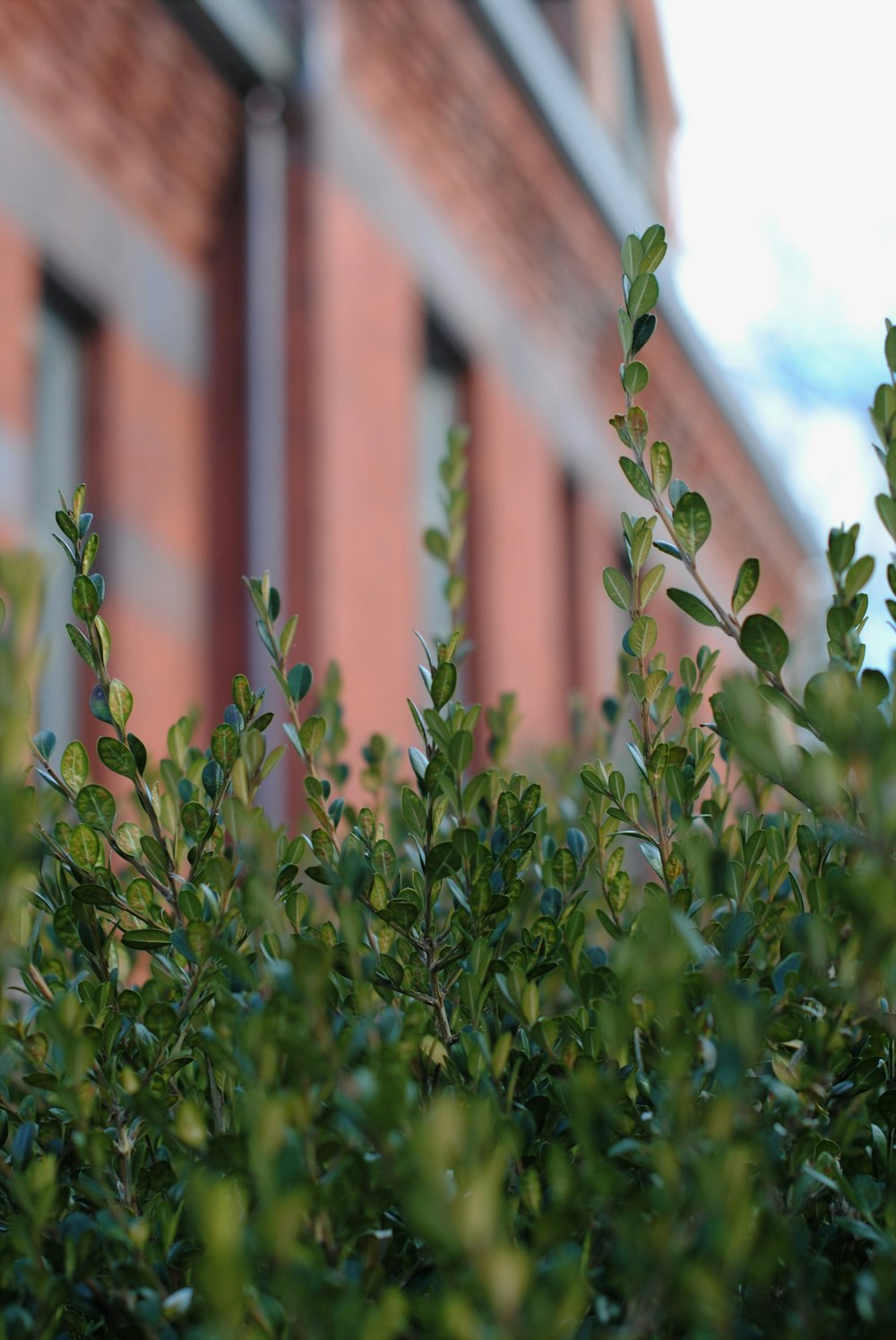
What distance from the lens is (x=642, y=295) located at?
3.64 ft

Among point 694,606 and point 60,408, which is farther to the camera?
point 60,408

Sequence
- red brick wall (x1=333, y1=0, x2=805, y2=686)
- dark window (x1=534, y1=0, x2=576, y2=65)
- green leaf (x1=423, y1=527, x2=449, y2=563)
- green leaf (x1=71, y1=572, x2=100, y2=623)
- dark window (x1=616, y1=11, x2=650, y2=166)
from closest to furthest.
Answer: green leaf (x1=71, y1=572, x2=100, y2=623) < green leaf (x1=423, y1=527, x2=449, y2=563) < red brick wall (x1=333, y1=0, x2=805, y2=686) < dark window (x1=534, y1=0, x2=576, y2=65) < dark window (x1=616, y1=11, x2=650, y2=166)

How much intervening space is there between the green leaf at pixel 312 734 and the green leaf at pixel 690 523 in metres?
0.33

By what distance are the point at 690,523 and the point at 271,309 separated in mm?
6706

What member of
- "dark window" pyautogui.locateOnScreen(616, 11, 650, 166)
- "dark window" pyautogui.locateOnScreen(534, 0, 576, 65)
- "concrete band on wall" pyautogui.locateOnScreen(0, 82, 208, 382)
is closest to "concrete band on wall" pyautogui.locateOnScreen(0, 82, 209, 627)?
"concrete band on wall" pyautogui.locateOnScreen(0, 82, 208, 382)

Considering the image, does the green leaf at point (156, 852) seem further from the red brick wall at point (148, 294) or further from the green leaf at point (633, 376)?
the red brick wall at point (148, 294)

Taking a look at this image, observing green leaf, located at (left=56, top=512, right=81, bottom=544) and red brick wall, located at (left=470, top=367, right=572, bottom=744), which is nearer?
green leaf, located at (left=56, top=512, right=81, bottom=544)

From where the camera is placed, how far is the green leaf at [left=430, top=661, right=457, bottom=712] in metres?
1.12

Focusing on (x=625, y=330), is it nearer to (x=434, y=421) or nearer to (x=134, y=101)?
(x=134, y=101)

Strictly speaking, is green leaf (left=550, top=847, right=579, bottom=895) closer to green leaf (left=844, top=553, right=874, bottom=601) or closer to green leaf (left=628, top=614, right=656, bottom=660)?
green leaf (left=628, top=614, right=656, bottom=660)


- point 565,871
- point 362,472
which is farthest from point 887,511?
point 362,472

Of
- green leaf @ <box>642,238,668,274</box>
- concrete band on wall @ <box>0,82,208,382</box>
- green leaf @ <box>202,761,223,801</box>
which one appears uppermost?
concrete band on wall @ <box>0,82,208,382</box>

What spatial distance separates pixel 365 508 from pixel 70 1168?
660 centimetres

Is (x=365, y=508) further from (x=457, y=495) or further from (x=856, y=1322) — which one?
(x=856, y=1322)
